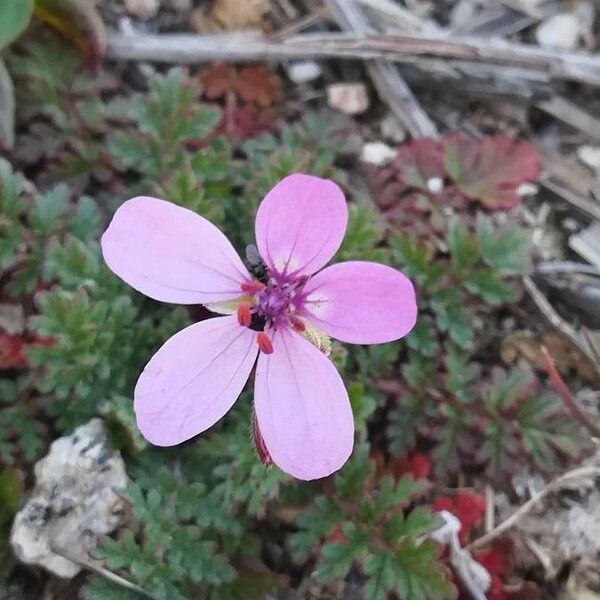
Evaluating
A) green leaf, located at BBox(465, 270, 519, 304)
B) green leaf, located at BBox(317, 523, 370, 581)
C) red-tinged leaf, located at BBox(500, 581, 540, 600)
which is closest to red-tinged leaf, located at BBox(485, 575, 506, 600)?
red-tinged leaf, located at BBox(500, 581, 540, 600)

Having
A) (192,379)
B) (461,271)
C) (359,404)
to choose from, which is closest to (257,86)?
(461,271)

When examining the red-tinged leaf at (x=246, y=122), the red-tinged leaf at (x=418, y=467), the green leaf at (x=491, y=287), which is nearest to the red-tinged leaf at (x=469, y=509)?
the red-tinged leaf at (x=418, y=467)

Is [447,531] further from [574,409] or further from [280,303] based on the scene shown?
[280,303]

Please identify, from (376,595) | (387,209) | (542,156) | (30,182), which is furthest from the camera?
(542,156)

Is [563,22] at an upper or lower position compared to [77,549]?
upper

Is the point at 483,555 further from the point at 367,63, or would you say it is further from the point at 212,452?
the point at 367,63

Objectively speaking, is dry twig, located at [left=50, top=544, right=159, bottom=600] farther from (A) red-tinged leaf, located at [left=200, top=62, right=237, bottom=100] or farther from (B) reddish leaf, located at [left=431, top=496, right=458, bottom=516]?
(A) red-tinged leaf, located at [left=200, top=62, right=237, bottom=100]

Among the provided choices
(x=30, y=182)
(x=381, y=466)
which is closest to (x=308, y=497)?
(x=381, y=466)

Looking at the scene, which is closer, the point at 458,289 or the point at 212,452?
the point at 212,452
